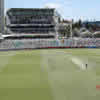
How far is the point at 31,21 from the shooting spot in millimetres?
131250

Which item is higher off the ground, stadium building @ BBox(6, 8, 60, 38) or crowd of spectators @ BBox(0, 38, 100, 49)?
stadium building @ BBox(6, 8, 60, 38)

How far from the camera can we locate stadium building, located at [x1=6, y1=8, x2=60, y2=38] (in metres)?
129

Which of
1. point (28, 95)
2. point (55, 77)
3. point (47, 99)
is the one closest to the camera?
point (47, 99)

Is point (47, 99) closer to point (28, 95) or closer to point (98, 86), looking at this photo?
point (28, 95)

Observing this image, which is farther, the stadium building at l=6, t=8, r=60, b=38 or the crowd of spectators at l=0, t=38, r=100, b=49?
the stadium building at l=6, t=8, r=60, b=38

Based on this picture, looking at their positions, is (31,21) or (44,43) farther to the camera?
(31,21)

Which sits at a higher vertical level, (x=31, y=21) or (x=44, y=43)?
(x=31, y=21)

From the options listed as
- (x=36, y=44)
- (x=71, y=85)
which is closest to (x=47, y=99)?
(x=71, y=85)

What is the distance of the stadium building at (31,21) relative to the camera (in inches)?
5064

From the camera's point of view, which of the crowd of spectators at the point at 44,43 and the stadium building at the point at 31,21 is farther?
the stadium building at the point at 31,21

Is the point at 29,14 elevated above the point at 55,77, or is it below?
above

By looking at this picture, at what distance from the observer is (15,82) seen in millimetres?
16375

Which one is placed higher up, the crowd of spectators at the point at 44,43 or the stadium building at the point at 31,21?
the stadium building at the point at 31,21

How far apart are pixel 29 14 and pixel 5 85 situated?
388 ft
